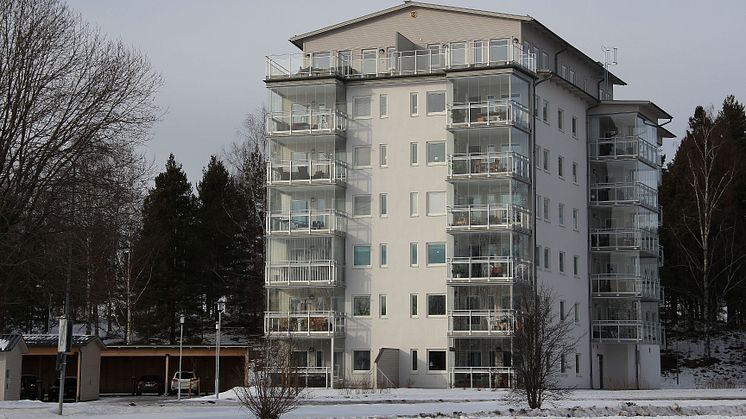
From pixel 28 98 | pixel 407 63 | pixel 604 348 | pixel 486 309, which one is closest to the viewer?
pixel 28 98

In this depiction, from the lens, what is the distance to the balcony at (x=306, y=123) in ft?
220

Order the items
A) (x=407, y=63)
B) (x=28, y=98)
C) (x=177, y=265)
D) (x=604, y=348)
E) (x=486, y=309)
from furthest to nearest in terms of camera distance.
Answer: (x=177, y=265) → (x=604, y=348) → (x=407, y=63) → (x=486, y=309) → (x=28, y=98)

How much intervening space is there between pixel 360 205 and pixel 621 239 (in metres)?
16.6

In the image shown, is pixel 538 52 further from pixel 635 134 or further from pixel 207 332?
pixel 207 332

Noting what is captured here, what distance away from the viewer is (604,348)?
73312 millimetres

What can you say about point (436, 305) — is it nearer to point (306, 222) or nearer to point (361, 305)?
point (361, 305)

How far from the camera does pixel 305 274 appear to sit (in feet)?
219

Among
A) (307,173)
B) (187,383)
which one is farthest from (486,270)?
(187,383)

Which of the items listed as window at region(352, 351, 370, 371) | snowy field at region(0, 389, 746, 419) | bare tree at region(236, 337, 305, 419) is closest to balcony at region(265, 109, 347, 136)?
window at region(352, 351, 370, 371)

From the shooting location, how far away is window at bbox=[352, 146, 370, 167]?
67.6m

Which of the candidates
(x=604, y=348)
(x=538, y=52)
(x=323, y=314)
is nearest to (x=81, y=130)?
(x=323, y=314)

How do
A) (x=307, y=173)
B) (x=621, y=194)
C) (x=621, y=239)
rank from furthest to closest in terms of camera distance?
(x=621, y=194), (x=621, y=239), (x=307, y=173)

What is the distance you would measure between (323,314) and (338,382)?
3.78m

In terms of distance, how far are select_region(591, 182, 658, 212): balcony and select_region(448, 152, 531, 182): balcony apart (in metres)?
10.2
